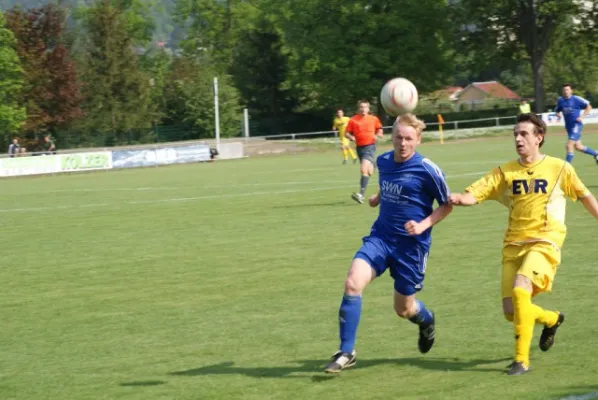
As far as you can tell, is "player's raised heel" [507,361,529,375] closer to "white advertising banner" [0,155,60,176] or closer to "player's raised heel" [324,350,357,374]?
"player's raised heel" [324,350,357,374]

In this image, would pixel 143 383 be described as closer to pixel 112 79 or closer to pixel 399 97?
pixel 399 97

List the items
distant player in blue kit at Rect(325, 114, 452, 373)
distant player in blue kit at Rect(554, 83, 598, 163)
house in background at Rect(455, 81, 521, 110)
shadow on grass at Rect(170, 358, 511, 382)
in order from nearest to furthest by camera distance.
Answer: shadow on grass at Rect(170, 358, 511, 382), distant player in blue kit at Rect(325, 114, 452, 373), distant player in blue kit at Rect(554, 83, 598, 163), house in background at Rect(455, 81, 521, 110)

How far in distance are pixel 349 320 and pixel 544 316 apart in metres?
1.38

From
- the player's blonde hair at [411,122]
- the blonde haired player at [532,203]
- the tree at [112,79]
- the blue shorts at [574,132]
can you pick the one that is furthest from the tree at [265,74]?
the blonde haired player at [532,203]

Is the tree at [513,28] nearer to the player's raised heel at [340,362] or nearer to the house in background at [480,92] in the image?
the house in background at [480,92]

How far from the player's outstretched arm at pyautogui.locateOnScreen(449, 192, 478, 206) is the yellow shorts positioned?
48 cm

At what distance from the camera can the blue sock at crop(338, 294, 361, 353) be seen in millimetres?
7547

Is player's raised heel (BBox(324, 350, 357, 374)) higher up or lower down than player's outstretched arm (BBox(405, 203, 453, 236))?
lower down

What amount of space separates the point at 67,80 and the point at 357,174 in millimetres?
42612

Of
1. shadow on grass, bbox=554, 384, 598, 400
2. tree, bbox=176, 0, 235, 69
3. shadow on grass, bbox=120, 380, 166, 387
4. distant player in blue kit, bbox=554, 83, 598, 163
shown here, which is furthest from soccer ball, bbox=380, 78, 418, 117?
tree, bbox=176, 0, 235, 69

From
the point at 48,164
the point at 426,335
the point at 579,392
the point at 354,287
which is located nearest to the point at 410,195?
the point at 354,287

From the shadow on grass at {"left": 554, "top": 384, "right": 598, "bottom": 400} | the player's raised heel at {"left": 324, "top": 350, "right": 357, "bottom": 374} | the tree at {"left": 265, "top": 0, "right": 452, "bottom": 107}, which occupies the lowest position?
the shadow on grass at {"left": 554, "top": 384, "right": 598, "bottom": 400}

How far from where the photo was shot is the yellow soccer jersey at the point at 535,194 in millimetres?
7598

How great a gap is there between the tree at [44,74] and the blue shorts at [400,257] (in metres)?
64.3
